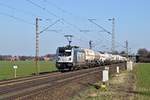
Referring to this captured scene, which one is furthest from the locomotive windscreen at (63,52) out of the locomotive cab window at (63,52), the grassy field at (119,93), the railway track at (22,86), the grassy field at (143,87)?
the grassy field at (119,93)

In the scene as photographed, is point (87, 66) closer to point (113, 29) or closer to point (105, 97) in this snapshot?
point (113, 29)

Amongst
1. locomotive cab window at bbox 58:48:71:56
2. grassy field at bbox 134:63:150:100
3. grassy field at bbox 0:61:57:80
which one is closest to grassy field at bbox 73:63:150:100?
grassy field at bbox 134:63:150:100

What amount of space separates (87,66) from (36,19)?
2987 cm

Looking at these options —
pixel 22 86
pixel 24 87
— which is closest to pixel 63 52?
pixel 22 86

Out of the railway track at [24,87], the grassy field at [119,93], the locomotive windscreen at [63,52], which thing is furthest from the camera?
the locomotive windscreen at [63,52]

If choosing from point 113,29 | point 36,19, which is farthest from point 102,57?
point 36,19

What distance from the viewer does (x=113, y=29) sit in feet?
260

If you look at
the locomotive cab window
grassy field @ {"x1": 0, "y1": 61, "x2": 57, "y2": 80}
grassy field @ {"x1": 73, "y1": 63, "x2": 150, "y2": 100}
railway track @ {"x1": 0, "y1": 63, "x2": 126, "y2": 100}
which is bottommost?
grassy field @ {"x1": 73, "y1": 63, "x2": 150, "y2": 100}

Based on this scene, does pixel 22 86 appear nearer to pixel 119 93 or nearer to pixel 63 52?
pixel 119 93

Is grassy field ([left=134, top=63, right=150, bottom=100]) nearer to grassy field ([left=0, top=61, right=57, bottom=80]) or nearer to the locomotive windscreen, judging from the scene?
grassy field ([left=0, top=61, right=57, bottom=80])

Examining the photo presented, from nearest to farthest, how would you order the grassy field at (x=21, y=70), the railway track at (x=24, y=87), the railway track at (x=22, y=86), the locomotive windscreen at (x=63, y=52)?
the railway track at (x=24, y=87) < the railway track at (x=22, y=86) < the grassy field at (x=21, y=70) < the locomotive windscreen at (x=63, y=52)

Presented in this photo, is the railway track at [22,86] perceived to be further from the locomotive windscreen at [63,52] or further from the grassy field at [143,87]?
Result: the locomotive windscreen at [63,52]

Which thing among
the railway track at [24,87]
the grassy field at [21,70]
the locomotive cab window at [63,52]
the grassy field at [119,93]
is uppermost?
the locomotive cab window at [63,52]

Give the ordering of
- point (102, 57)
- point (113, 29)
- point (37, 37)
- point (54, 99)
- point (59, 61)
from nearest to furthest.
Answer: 1. point (54, 99)
2. point (37, 37)
3. point (59, 61)
4. point (113, 29)
5. point (102, 57)
